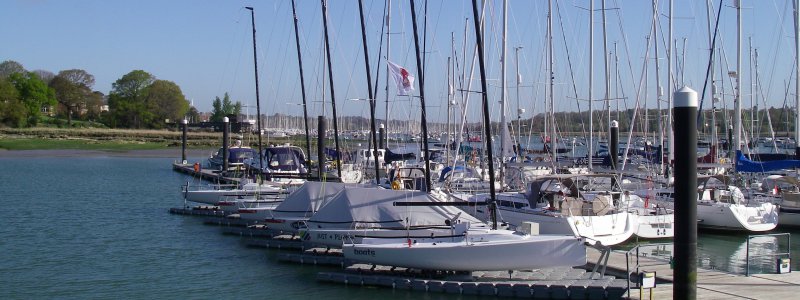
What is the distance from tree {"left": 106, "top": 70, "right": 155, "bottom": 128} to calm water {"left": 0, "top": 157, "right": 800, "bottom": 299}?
332ft

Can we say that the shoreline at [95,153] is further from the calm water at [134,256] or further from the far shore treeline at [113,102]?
the calm water at [134,256]

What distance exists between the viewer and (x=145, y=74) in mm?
150875

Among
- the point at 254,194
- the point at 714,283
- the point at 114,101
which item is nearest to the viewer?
the point at 714,283

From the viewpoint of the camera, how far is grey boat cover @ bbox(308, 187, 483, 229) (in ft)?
71.7

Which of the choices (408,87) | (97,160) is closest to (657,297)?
(408,87)

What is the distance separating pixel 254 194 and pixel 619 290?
20805 mm

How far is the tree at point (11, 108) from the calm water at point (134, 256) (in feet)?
278

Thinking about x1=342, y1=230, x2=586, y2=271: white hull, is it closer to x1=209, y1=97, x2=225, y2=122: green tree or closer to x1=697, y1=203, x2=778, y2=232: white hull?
x1=697, y1=203, x2=778, y2=232: white hull

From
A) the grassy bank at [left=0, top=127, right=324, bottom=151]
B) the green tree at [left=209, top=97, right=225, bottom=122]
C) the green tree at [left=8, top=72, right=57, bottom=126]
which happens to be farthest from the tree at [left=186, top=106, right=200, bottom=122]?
the green tree at [left=8, top=72, right=57, bottom=126]

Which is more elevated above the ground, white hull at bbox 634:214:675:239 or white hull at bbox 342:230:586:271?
white hull at bbox 342:230:586:271

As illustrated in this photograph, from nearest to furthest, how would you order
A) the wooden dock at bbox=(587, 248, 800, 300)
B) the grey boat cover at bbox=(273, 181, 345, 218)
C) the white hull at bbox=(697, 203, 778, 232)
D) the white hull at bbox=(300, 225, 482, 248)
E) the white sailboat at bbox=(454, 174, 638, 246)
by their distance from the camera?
the wooden dock at bbox=(587, 248, 800, 300) → the white hull at bbox=(300, 225, 482, 248) → the white sailboat at bbox=(454, 174, 638, 246) → the grey boat cover at bbox=(273, 181, 345, 218) → the white hull at bbox=(697, 203, 778, 232)

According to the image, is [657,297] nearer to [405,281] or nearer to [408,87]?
[405,281]

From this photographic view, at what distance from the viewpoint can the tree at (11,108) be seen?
12356 cm

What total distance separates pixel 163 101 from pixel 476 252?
136m
